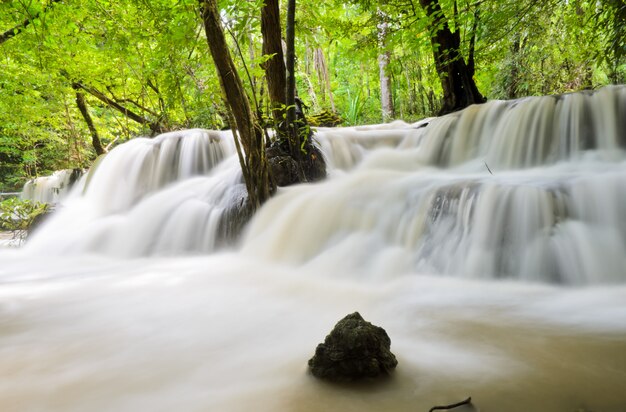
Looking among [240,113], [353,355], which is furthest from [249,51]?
[353,355]

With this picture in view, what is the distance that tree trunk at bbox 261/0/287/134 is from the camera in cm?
512

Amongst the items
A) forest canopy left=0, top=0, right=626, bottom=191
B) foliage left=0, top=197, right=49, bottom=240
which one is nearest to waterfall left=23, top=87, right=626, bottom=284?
forest canopy left=0, top=0, right=626, bottom=191

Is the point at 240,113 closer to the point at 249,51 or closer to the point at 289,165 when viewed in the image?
the point at 289,165

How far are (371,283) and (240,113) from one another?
7.16ft

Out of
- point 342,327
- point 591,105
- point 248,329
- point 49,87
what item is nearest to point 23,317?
point 248,329

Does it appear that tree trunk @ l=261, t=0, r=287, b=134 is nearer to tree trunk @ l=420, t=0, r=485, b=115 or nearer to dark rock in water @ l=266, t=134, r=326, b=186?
dark rock in water @ l=266, t=134, r=326, b=186

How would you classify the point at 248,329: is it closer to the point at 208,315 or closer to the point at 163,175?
the point at 208,315

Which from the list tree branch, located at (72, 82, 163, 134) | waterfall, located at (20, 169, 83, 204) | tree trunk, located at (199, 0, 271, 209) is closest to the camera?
tree trunk, located at (199, 0, 271, 209)

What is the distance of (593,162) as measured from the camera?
3.97 meters

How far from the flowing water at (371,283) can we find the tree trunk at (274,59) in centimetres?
112

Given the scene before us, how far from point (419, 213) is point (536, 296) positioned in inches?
50.1

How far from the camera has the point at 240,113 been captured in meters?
3.98

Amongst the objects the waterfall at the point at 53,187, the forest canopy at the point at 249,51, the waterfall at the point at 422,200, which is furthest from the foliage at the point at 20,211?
the forest canopy at the point at 249,51

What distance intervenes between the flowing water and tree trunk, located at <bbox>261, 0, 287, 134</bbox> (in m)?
1.12
